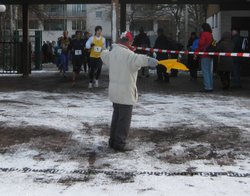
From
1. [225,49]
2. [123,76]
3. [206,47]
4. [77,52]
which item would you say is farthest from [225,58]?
[123,76]

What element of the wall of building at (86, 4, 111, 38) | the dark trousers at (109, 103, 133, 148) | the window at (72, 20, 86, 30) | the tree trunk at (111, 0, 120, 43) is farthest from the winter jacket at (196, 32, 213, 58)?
the window at (72, 20, 86, 30)

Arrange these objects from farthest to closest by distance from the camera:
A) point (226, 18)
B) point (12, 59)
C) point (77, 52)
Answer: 1. point (12, 59)
2. point (226, 18)
3. point (77, 52)

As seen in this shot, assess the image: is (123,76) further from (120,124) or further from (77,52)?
(77,52)

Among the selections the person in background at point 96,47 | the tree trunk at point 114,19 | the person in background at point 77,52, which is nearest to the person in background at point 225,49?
the tree trunk at point 114,19

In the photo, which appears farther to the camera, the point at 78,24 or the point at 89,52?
the point at 78,24

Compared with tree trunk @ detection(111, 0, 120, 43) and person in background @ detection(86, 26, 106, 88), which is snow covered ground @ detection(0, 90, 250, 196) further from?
tree trunk @ detection(111, 0, 120, 43)

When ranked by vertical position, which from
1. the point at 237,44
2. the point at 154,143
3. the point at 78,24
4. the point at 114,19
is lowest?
the point at 154,143

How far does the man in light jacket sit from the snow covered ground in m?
0.28

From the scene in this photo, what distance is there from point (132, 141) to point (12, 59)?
590 inches

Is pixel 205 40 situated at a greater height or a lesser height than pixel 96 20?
lesser

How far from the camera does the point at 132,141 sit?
24.7ft

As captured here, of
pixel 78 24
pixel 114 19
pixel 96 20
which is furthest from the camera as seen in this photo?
pixel 78 24

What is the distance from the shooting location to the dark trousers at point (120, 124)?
6934 millimetres

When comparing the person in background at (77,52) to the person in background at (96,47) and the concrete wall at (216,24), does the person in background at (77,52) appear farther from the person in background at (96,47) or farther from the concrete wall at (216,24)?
the concrete wall at (216,24)
